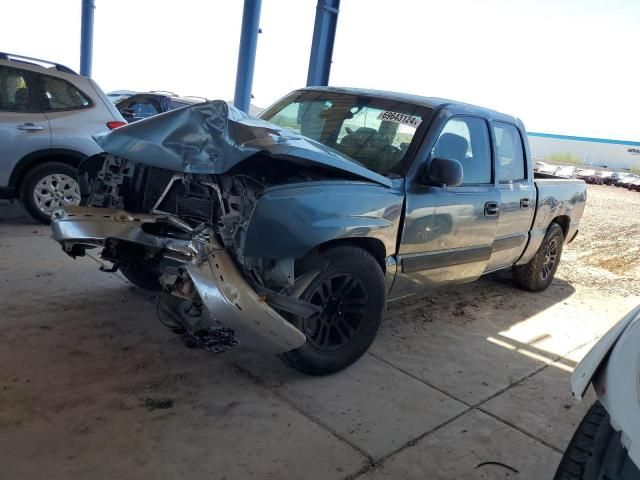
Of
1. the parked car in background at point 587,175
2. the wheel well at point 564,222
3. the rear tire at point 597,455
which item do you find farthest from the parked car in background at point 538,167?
the rear tire at point 597,455

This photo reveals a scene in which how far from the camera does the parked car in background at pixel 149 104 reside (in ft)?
35.6

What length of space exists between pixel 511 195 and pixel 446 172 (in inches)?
56.8

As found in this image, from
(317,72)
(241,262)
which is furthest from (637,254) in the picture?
(241,262)

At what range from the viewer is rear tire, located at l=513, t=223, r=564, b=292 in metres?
6.14

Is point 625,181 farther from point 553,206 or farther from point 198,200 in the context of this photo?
point 198,200

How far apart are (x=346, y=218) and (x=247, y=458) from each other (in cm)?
145

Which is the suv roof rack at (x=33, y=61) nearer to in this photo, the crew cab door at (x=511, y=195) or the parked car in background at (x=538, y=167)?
the crew cab door at (x=511, y=195)

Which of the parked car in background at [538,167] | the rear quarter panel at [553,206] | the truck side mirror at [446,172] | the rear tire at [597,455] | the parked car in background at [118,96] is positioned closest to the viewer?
the rear tire at [597,455]

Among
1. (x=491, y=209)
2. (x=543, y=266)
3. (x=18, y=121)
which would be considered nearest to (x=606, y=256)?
(x=543, y=266)

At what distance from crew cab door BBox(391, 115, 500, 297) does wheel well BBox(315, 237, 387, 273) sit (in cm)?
17

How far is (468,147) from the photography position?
14.8 ft

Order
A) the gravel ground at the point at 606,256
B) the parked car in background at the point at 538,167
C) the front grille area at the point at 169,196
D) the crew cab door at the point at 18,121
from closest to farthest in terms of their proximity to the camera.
→ the front grille area at the point at 169,196 → the crew cab door at the point at 18,121 → the gravel ground at the point at 606,256 → the parked car in background at the point at 538,167

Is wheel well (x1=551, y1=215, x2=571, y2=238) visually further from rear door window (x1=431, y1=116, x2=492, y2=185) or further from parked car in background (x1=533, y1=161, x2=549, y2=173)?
rear door window (x1=431, y1=116, x2=492, y2=185)

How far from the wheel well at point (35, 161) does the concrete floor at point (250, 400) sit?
5.36ft
